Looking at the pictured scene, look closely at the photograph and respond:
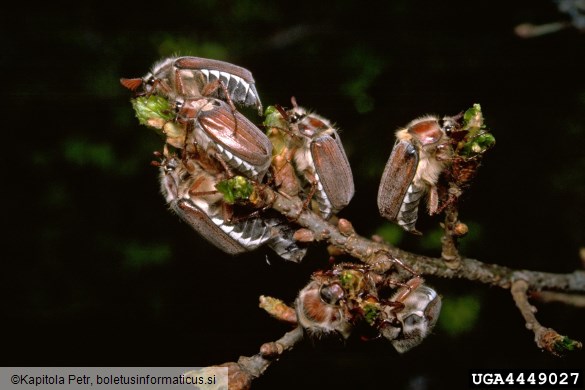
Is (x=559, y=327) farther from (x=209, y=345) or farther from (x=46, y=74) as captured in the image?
(x=46, y=74)

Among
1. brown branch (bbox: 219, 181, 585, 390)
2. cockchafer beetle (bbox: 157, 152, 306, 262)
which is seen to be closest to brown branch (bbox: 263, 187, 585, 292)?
brown branch (bbox: 219, 181, 585, 390)

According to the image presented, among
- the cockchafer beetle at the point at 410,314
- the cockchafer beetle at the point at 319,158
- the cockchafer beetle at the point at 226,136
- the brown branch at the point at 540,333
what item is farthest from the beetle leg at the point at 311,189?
the brown branch at the point at 540,333

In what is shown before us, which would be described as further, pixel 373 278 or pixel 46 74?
pixel 46 74

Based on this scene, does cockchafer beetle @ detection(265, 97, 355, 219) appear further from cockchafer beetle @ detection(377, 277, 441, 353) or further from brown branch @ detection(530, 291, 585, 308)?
brown branch @ detection(530, 291, 585, 308)

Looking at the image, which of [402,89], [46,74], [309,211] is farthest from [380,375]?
[46,74]

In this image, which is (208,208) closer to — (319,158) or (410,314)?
(319,158)

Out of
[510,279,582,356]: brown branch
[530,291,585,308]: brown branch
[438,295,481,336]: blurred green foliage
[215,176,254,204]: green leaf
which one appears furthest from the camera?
[438,295,481,336]: blurred green foliage
